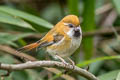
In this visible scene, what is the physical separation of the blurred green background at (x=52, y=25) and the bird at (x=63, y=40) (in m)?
0.20

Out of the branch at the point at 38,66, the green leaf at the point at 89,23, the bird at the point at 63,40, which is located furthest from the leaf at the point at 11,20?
the green leaf at the point at 89,23

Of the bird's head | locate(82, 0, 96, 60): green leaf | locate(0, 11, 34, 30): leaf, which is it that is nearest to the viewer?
the bird's head

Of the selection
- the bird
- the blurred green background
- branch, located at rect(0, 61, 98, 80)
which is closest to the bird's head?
the bird

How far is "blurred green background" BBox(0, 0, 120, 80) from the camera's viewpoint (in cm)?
389

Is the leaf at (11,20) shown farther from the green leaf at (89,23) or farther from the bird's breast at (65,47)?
the green leaf at (89,23)

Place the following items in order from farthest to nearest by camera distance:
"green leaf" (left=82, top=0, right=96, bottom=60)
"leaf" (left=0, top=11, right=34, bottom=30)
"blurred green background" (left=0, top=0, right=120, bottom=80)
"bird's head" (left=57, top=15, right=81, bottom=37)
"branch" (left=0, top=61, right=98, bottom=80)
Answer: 1. "green leaf" (left=82, top=0, right=96, bottom=60)
2. "blurred green background" (left=0, top=0, right=120, bottom=80)
3. "leaf" (left=0, top=11, right=34, bottom=30)
4. "bird's head" (left=57, top=15, right=81, bottom=37)
5. "branch" (left=0, top=61, right=98, bottom=80)

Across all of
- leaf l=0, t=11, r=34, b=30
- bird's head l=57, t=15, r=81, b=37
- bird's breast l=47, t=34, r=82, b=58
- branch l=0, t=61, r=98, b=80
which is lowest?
branch l=0, t=61, r=98, b=80

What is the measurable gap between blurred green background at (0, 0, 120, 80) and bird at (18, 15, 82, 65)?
203 millimetres

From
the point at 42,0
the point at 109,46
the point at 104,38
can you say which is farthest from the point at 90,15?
the point at 42,0

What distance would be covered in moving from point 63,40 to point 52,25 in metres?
0.46

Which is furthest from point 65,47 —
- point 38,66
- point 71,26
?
point 38,66

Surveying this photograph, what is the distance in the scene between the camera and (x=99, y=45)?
579 centimetres

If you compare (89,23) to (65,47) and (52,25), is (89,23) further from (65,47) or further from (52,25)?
(65,47)

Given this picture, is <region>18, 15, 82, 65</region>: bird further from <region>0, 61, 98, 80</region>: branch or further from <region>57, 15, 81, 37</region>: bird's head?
<region>0, 61, 98, 80</region>: branch
